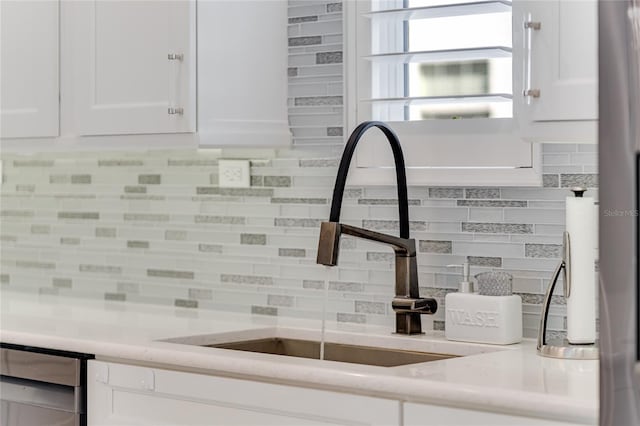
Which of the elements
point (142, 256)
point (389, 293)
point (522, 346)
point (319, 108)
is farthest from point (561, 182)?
point (142, 256)

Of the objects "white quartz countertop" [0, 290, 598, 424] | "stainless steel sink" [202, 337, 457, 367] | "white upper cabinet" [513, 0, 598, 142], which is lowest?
"stainless steel sink" [202, 337, 457, 367]

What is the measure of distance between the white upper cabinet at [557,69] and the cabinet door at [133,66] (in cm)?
95

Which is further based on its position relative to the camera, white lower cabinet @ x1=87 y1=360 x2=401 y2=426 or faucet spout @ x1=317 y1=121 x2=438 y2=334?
faucet spout @ x1=317 y1=121 x2=438 y2=334

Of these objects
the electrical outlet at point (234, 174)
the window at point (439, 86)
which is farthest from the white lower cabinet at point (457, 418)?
the electrical outlet at point (234, 174)

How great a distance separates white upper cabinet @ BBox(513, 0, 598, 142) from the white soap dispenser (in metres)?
0.47

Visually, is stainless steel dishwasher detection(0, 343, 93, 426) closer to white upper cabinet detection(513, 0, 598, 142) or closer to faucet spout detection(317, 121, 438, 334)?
faucet spout detection(317, 121, 438, 334)

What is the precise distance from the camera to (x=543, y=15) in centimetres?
211

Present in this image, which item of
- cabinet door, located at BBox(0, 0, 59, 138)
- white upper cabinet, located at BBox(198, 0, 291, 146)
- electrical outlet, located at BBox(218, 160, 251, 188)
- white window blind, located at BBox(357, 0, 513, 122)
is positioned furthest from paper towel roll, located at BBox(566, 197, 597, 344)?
cabinet door, located at BBox(0, 0, 59, 138)

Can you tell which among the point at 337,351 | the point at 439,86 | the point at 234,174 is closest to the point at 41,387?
the point at 337,351

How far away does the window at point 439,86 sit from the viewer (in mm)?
2621

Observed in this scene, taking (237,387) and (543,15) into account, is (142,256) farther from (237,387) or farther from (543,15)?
(543,15)

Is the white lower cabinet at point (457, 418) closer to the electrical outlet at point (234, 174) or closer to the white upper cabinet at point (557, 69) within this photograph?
the white upper cabinet at point (557, 69)

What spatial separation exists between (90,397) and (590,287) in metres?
1.16

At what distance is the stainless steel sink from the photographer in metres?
2.59
